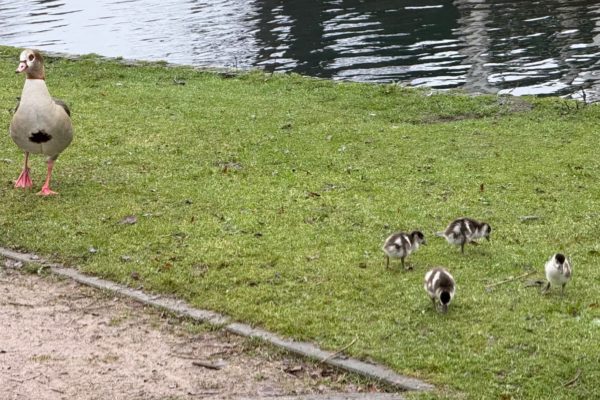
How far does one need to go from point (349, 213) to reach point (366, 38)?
64.4 ft

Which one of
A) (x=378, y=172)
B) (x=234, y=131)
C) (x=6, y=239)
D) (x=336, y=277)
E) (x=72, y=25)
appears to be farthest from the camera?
(x=72, y=25)

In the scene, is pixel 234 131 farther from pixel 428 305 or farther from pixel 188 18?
pixel 188 18

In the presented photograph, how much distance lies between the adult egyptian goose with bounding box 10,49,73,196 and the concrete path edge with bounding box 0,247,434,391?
203 cm

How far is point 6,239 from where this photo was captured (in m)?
10.5

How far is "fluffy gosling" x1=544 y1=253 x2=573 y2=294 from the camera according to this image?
316 inches

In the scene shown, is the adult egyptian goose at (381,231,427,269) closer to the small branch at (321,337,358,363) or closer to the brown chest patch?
the small branch at (321,337,358,363)

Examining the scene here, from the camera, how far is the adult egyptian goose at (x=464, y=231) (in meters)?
9.42

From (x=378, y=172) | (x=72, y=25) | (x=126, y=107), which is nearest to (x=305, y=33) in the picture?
(x=72, y=25)

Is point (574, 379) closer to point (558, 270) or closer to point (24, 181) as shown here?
point (558, 270)

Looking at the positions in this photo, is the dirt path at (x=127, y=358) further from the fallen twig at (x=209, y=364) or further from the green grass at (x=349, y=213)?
the green grass at (x=349, y=213)

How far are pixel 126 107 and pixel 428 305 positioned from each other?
11.5 m

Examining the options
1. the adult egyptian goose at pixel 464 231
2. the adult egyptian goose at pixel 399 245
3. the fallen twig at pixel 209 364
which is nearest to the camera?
the fallen twig at pixel 209 364

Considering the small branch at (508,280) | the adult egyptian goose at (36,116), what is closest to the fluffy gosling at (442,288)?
the small branch at (508,280)

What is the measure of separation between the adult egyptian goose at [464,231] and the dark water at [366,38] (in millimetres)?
11551
